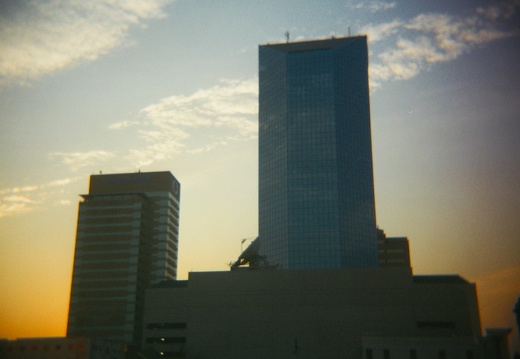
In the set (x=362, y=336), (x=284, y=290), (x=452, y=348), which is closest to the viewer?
(x=452, y=348)

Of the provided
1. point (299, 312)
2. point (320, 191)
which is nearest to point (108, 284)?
point (320, 191)

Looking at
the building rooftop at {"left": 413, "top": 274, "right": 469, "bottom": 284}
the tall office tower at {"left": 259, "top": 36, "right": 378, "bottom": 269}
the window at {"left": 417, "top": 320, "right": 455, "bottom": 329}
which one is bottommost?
the window at {"left": 417, "top": 320, "right": 455, "bottom": 329}

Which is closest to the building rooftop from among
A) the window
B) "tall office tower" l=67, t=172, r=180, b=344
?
the window

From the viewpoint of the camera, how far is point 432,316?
13975cm

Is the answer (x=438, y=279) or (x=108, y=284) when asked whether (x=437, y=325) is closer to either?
(x=438, y=279)

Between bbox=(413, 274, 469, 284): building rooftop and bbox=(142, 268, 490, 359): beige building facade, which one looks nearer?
bbox=(142, 268, 490, 359): beige building facade

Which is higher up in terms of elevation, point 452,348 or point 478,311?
point 478,311

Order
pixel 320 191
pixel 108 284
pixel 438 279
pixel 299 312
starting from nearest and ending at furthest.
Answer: pixel 299 312 → pixel 438 279 → pixel 320 191 → pixel 108 284

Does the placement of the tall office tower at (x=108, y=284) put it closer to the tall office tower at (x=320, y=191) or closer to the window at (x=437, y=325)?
the tall office tower at (x=320, y=191)

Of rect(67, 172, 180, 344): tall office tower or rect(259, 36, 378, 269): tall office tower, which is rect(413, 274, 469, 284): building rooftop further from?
rect(67, 172, 180, 344): tall office tower

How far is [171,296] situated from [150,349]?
14000 mm

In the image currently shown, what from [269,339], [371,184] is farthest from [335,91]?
[269,339]

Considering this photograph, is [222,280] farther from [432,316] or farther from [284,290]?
[432,316]

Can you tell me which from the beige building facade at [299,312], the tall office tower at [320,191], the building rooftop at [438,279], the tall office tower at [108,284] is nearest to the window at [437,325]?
the beige building facade at [299,312]
